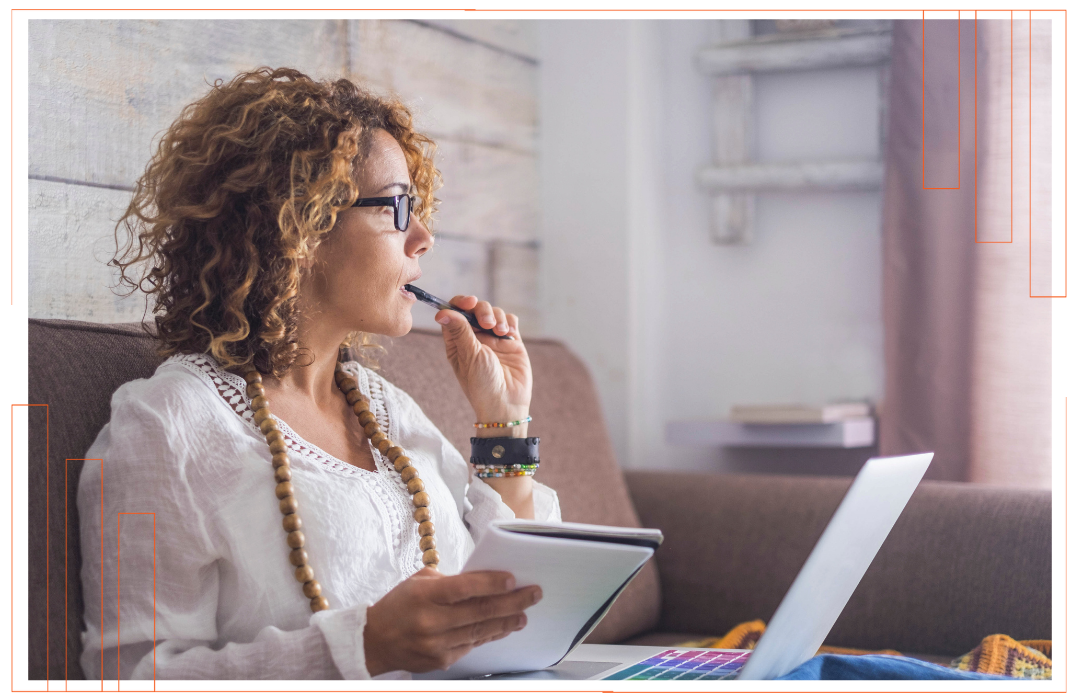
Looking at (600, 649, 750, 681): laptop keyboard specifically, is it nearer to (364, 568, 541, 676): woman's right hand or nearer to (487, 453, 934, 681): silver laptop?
(487, 453, 934, 681): silver laptop

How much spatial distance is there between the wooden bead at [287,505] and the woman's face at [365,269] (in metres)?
0.23

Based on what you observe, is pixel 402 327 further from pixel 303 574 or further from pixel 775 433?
pixel 775 433

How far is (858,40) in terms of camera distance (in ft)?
6.47

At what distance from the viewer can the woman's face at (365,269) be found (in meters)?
1.03

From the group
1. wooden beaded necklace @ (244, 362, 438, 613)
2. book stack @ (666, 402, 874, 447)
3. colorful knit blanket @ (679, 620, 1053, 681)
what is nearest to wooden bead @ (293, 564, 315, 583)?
wooden beaded necklace @ (244, 362, 438, 613)

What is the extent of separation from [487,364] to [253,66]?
635 mm

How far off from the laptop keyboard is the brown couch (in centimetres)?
52

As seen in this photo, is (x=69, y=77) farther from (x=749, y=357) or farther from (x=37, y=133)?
(x=749, y=357)

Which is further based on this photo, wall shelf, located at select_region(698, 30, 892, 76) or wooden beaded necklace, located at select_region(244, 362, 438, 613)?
wall shelf, located at select_region(698, 30, 892, 76)

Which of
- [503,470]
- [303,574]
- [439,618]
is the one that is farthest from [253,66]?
[439,618]

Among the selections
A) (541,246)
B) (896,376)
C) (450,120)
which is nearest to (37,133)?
(450,120)

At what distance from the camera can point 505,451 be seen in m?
1.12

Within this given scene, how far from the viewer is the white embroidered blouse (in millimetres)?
820

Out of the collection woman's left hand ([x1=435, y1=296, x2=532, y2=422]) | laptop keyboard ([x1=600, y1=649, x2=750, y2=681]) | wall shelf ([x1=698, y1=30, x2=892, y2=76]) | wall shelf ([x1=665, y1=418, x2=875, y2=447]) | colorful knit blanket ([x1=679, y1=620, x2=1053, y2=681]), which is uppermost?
wall shelf ([x1=698, y1=30, x2=892, y2=76])
